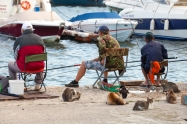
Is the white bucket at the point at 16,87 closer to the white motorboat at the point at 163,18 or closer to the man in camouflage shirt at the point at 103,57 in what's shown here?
the man in camouflage shirt at the point at 103,57

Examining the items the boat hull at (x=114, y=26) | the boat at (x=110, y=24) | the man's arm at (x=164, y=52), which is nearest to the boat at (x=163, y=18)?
the boat at (x=110, y=24)

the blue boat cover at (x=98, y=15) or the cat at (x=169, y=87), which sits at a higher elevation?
the cat at (x=169, y=87)

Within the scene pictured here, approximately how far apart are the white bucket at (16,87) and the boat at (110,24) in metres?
20.8

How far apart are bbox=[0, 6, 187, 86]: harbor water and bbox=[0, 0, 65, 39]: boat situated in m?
0.77

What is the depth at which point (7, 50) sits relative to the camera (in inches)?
1091

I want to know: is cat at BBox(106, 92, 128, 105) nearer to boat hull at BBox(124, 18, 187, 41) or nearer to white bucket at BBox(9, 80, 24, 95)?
white bucket at BBox(9, 80, 24, 95)

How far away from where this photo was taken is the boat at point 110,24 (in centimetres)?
3107

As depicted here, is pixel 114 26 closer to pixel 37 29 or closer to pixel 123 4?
pixel 37 29

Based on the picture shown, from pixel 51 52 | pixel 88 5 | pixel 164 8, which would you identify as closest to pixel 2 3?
pixel 51 52

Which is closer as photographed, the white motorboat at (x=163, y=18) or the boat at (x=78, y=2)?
the white motorboat at (x=163, y=18)

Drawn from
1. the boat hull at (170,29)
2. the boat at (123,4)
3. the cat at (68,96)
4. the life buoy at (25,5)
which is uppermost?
the cat at (68,96)

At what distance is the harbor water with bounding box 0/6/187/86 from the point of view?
1884 cm

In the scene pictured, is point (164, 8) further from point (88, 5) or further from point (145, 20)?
point (88, 5)

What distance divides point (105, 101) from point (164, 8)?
79.2 feet
